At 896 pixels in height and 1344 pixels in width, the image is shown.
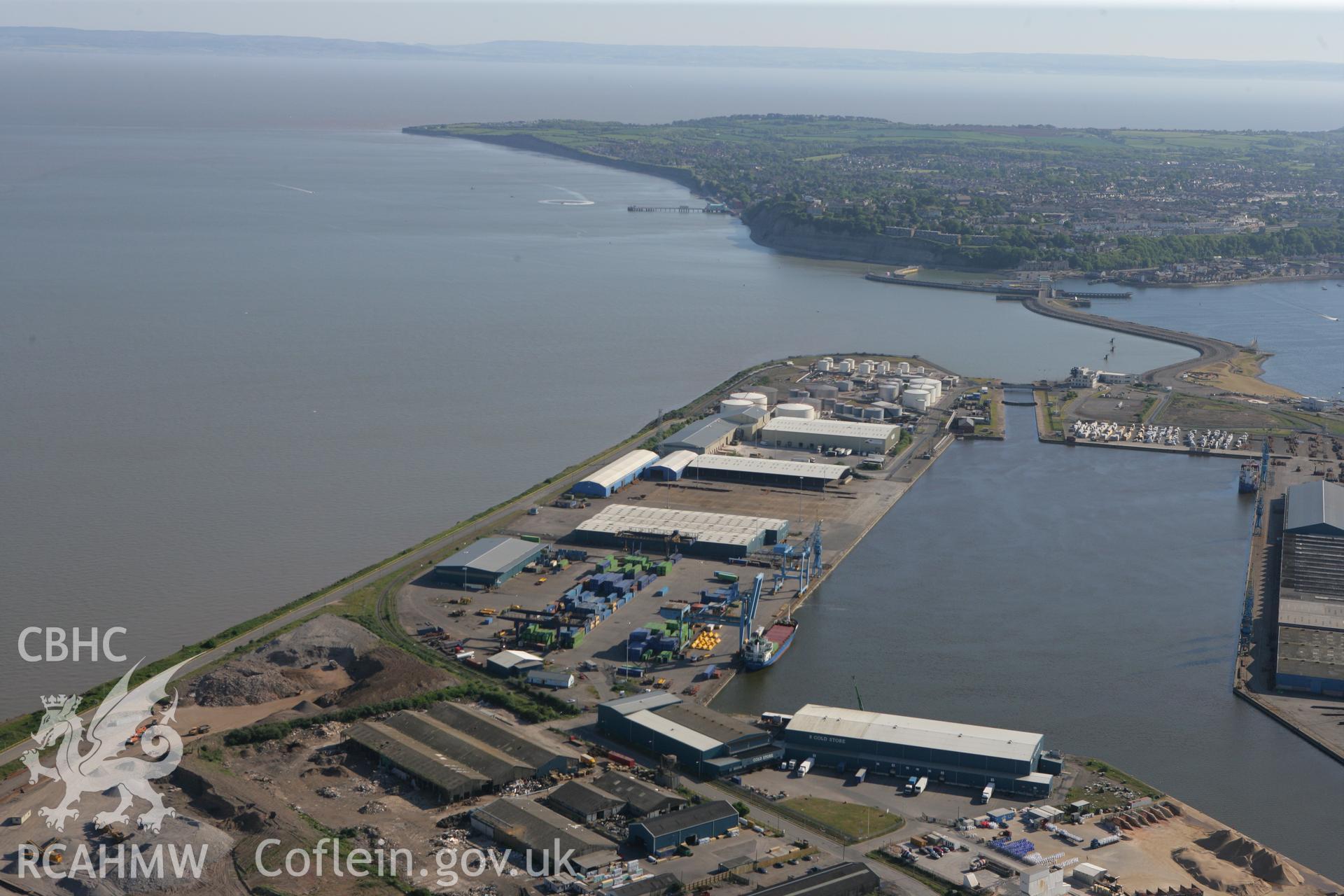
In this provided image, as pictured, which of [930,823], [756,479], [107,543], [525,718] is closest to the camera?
[930,823]

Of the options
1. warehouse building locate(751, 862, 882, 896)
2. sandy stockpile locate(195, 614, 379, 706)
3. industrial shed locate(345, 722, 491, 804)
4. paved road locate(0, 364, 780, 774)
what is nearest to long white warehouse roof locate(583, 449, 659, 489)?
paved road locate(0, 364, 780, 774)

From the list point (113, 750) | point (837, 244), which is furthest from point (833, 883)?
point (837, 244)

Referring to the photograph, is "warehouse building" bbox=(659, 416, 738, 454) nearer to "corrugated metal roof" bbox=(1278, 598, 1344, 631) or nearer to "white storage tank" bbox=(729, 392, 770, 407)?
"white storage tank" bbox=(729, 392, 770, 407)

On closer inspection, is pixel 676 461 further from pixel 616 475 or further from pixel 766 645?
pixel 766 645

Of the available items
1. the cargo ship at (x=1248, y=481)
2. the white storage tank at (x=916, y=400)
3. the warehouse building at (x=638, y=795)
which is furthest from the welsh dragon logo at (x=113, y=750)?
the white storage tank at (x=916, y=400)

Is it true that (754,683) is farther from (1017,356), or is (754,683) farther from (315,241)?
(315,241)

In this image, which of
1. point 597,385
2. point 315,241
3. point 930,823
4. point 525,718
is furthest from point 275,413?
point 315,241
